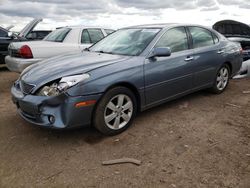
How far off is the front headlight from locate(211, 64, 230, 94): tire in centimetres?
317

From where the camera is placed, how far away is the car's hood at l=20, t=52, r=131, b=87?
12.0ft

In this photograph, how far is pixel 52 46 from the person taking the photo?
690 cm

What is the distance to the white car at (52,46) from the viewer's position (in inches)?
255

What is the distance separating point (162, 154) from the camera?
340 cm

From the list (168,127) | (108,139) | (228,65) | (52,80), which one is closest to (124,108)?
(108,139)

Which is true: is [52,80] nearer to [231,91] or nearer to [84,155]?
[84,155]

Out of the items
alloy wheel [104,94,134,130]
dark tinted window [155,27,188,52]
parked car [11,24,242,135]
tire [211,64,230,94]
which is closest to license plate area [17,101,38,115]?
parked car [11,24,242,135]

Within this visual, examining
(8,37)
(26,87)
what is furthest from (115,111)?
(8,37)

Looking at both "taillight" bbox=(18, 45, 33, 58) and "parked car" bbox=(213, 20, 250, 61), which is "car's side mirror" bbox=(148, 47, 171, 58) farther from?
"parked car" bbox=(213, 20, 250, 61)

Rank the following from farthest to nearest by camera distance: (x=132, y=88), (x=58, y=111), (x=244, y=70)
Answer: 1. (x=244, y=70)
2. (x=132, y=88)
3. (x=58, y=111)

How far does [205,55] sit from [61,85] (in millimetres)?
2937

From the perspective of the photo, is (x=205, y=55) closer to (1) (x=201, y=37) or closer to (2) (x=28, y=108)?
(1) (x=201, y=37)

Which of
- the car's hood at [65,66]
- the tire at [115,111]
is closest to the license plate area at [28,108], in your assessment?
the car's hood at [65,66]

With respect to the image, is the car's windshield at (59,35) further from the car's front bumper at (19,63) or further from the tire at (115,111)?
the tire at (115,111)
